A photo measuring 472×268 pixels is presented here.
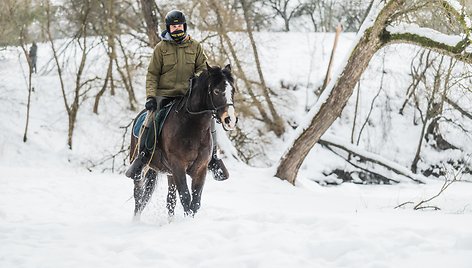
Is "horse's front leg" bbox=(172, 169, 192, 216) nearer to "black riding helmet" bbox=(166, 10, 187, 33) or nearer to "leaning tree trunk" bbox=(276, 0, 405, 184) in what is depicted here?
"black riding helmet" bbox=(166, 10, 187, 33)

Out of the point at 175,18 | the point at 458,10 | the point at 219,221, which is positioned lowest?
the point at 219,221

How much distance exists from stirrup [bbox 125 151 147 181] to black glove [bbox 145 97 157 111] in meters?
0.64

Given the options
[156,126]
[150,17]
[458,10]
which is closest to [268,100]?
[150,17]

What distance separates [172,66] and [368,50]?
636cm

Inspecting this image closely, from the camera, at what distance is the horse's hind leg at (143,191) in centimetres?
770

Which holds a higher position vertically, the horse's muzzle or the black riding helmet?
the black riding helmet

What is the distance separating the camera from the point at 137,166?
702cm

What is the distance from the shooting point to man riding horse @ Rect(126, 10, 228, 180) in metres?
6.88

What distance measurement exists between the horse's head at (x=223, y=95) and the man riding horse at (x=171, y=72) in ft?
2.53

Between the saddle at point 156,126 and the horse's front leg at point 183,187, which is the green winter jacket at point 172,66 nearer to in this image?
the saddle at point 156,126

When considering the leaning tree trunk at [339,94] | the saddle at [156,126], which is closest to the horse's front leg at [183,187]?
the saddle at [156,126]

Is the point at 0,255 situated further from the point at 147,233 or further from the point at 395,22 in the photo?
the point at 395,22

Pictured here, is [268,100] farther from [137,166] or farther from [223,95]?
[223,95]

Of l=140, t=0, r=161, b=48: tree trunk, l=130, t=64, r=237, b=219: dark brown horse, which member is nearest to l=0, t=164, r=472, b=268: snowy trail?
l=130, t=64, r=237, b=219: dark brown horse
